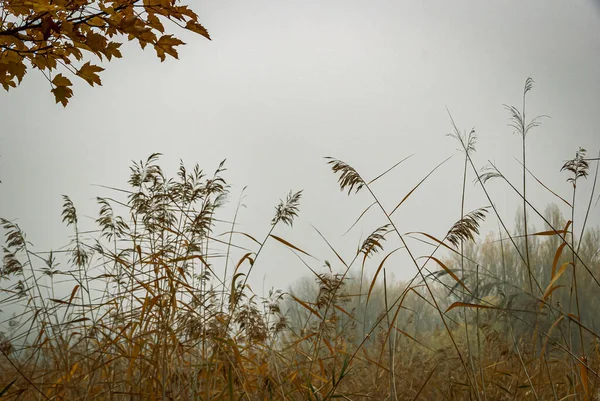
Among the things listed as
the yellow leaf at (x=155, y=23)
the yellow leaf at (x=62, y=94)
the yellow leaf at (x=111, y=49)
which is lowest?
the yellow leaf at (x=62, y=94)

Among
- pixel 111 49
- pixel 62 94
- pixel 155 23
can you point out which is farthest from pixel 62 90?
pixel 155 23

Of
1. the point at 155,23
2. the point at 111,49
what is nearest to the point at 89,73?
the point at 111,49

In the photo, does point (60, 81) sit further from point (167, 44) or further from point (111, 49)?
point (167, 44)

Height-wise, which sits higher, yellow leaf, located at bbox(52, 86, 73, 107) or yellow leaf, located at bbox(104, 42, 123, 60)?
yellow leaf, located at bbox(104, 42, 123, 60)

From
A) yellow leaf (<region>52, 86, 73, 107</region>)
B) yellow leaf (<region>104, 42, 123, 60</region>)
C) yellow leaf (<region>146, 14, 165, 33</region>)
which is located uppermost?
yellow leaf (<region>146, 14, 165, 33</region>)

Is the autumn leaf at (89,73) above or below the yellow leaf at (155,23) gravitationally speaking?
below

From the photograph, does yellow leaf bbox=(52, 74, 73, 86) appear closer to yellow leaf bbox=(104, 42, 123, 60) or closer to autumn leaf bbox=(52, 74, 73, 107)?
autumn leaf bbox=(52, 74, 73, 107)

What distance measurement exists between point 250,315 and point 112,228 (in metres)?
0.76

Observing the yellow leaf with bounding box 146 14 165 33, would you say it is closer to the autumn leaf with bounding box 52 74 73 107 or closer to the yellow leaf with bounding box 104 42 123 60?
the yellow leaf with bounding box 104 42 123 60

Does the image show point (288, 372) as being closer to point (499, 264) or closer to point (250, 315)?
point (250, 315)

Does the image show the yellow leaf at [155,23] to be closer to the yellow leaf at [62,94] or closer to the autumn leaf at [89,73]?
the autumn leaf at [89,73]

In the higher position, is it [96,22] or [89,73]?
[96,22]

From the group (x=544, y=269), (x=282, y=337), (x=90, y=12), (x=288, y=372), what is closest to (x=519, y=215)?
(x=544, y=269)

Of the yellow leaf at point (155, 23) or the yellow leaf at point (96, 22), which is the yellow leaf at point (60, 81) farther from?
the yellow leaf at point (155, 23)
